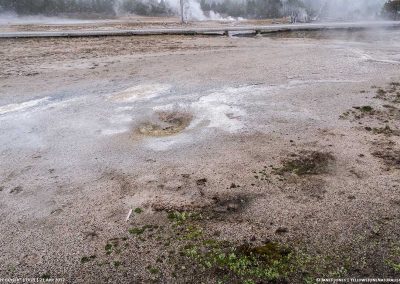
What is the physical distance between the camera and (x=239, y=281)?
3.22m

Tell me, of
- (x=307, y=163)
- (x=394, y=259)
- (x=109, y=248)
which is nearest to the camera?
(x=394, y=259)

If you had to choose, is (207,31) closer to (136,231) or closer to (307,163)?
(307,163)

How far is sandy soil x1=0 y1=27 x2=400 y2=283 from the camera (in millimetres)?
3463

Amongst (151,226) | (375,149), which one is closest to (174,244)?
(151,226)

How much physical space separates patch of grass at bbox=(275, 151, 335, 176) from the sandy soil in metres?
0.03

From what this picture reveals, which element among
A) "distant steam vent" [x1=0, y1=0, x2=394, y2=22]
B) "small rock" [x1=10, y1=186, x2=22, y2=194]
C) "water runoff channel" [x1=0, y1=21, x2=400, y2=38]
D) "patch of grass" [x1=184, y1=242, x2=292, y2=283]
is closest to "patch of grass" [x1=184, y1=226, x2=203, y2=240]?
"patch of grass" [x1=184, y1=242, x2=292, y2=283]

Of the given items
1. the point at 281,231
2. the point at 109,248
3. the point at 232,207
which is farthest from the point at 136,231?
the point at 281,231

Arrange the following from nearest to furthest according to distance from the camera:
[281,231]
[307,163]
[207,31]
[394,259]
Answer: [394,259]
[281,231]
[307,163]
[207,31]

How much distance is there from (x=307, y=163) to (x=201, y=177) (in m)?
1.49

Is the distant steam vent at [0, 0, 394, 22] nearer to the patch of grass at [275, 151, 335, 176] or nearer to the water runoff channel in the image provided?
the water runoff channel

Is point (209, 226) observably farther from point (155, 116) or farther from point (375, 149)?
point (155, 116)

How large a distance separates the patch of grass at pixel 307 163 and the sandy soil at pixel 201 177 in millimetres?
27

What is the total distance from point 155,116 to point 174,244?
3.56 metres

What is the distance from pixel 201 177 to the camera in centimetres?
481
